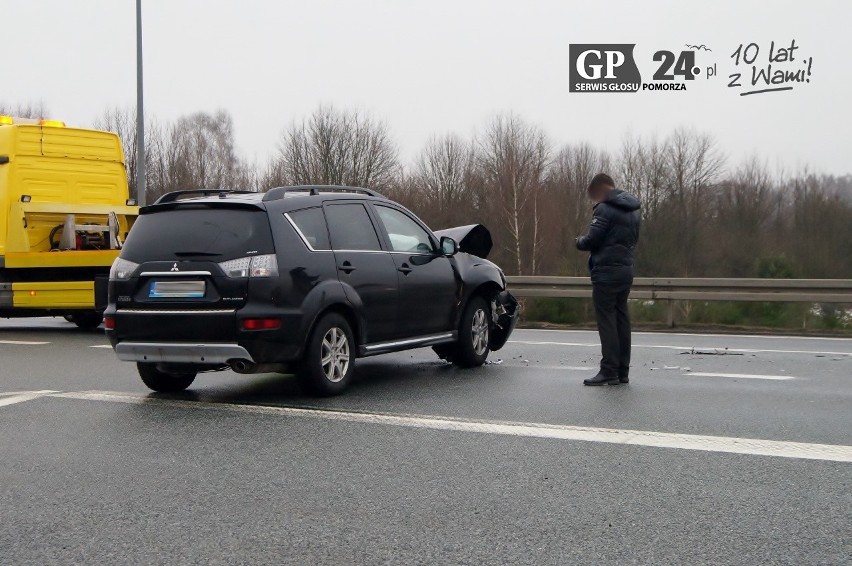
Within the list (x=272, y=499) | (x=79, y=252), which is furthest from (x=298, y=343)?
(x=79, y=252)

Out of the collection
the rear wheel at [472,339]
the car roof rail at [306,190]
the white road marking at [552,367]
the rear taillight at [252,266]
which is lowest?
the white road marking at [552,367]

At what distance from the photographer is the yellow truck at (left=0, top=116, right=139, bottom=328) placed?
47.5ft

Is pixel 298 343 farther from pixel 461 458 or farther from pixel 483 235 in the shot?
pixel 483 235

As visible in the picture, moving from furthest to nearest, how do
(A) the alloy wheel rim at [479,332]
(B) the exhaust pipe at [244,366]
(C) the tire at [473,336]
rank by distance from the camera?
(A) the alloy wheel rim at [479,332]
(C) the tire at [473,336]
(B) the exhaust pipe at [244,366]

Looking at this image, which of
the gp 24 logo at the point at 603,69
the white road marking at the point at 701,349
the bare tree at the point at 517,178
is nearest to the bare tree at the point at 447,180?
the bare tree at the point at 517,178

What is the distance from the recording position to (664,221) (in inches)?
1710

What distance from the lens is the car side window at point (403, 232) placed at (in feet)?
30.0

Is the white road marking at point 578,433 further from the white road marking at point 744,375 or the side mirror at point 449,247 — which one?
the white road marking at point 744,375

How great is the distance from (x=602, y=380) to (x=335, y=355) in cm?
238

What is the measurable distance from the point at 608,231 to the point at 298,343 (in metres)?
2.97

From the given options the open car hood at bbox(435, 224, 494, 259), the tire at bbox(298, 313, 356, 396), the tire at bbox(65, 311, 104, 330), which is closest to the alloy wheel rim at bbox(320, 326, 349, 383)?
the tire at bbox(298, 313, 356, 396)

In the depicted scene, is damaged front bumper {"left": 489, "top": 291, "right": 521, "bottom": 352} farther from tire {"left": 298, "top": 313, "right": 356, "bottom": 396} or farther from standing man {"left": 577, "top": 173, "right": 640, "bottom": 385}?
tire {"left": 298, "top": 313, "right": 356, "bottom": 396}

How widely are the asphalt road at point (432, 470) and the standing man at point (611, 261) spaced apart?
26 centimetres

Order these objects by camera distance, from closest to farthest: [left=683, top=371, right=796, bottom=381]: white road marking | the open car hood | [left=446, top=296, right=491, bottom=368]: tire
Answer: [left=683, top=371, right=796, bottom=381]: white road marking < [left=446, top=296, right=491, bottom=368]: tire < the open car hood
